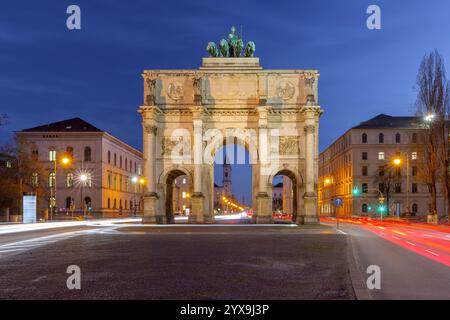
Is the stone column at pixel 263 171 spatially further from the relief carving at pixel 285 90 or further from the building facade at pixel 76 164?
the building facade at pixel 76 164

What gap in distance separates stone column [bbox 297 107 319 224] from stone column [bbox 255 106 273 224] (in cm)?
322

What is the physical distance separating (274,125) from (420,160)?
1567 cm

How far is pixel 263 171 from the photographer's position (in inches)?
2085

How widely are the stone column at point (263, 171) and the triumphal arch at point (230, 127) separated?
0.09 meters

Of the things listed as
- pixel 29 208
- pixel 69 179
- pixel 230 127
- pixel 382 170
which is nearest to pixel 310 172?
pixel 230 127

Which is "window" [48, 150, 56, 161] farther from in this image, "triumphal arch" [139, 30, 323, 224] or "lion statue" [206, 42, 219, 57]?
"lion statue" [206, 42, 219, 57]

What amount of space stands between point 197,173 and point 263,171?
6.07m

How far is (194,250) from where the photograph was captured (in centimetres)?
2181

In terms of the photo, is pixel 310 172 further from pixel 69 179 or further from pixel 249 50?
pixel 69 179

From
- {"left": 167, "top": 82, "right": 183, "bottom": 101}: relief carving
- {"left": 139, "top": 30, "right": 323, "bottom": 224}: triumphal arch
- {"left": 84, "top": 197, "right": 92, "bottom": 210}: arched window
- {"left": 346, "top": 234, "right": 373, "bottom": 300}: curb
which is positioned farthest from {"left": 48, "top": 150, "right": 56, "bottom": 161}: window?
{"left": 346, "top": 234, "right": 373, "bottom": 300}: curb

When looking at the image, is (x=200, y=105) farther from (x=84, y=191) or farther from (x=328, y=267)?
(x=84, y=191)

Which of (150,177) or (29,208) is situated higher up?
(150,177)

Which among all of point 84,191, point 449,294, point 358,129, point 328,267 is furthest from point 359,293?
point 358,129

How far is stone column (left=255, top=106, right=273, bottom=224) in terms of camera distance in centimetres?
5200
